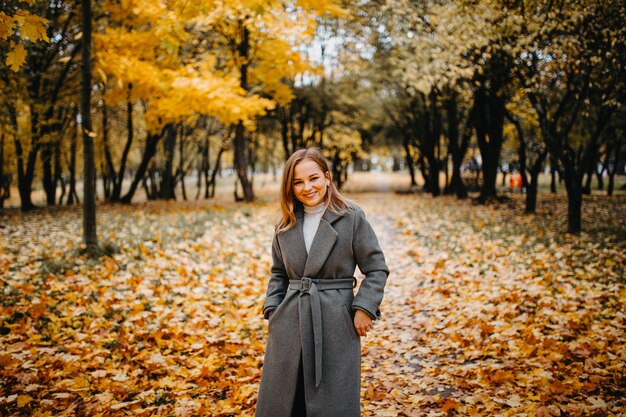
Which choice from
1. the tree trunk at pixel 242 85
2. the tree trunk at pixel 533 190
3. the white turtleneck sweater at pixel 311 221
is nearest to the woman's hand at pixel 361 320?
the white turtleneck sweater at pixel 311 221

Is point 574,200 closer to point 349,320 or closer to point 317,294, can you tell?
point 349,320

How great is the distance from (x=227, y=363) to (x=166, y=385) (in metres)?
0.75

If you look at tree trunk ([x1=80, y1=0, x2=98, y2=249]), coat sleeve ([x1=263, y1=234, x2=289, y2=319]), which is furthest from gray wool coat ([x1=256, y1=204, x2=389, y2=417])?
tree trunk ([x1=80, y1=0, x2=98, y2=249])

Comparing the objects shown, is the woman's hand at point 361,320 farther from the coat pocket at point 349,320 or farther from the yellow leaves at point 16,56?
the yellow leaves at point 16,56

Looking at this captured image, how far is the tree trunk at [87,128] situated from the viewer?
24.6 feet

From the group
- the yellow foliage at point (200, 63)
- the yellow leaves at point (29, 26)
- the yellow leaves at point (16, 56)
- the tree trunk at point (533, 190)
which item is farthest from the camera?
the tree trunk at point (533, 190)

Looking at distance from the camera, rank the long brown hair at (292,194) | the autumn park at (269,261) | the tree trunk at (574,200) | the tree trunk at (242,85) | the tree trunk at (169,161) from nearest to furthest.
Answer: the long brown hair at (292,194), the autumn park at (269,261), the tree trunk at (574,200), the tree trunk at (242,85), the tree trunk at (169,161)

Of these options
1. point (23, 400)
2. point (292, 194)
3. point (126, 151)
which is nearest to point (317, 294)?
point (292, 194)

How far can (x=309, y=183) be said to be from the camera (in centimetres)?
270

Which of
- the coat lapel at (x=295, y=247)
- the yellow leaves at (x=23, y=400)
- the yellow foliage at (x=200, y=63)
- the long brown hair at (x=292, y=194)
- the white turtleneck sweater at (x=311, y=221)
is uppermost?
the yellow foliage at (x=200, y=63)

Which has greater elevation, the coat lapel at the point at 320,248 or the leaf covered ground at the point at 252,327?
the coat lapel at the point at 320,248

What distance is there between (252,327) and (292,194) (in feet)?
11.3

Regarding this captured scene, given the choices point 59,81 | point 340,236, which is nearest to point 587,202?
point 340,236

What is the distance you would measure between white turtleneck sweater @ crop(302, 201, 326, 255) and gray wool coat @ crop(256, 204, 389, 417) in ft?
0.16
